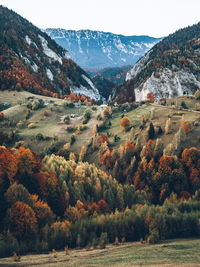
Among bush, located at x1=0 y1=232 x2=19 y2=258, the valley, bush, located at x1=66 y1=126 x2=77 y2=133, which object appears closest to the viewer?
bush, located at x1=0 y1=232 x2=19 y2=258

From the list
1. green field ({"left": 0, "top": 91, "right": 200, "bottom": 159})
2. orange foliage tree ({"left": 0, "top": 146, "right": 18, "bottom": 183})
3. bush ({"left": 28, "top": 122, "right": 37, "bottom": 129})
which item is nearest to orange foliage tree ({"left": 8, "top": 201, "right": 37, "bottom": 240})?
orange foliage tree ({"left": 0, "top": 146, "right": 18, "bottom": 183})

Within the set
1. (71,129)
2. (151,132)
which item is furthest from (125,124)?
(71,129)

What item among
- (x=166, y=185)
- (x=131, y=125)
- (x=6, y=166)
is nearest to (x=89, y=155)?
(x=131, y=125)

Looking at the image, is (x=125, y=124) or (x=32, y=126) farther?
(x=32, y=126)

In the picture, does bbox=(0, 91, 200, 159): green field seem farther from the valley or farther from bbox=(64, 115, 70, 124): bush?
bbox=(64, 115, 70, 124): bush

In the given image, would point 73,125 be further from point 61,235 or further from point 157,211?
point 61,235

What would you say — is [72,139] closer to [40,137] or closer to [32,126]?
[40,137]

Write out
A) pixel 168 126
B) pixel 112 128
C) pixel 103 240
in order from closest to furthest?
pixel 103 240 → pixel 168 126 → pixel 112 128

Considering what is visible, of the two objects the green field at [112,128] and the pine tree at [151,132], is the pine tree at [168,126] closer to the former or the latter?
the green field at [112,128]
